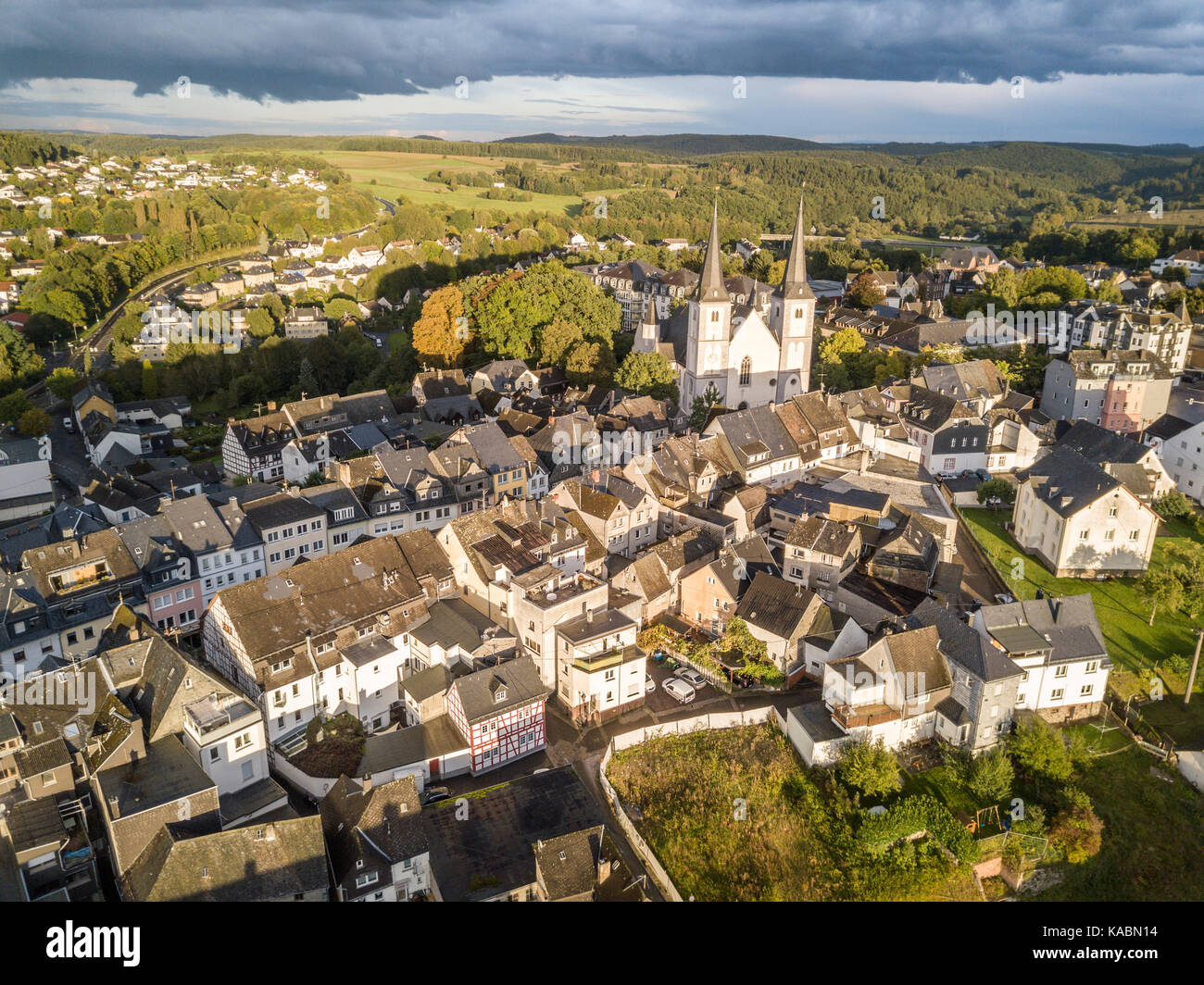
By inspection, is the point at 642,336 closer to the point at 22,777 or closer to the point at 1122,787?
the point at 1122,787

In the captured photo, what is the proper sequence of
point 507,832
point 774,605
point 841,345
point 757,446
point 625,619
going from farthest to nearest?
point 841,345
point 757,446
point 774,605
point 625,619
point 507,832

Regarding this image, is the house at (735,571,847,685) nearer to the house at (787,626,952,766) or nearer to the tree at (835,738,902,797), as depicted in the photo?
the house at (787,626,952,766)

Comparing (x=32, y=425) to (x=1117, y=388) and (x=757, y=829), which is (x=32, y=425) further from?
(x=1117, y=388)

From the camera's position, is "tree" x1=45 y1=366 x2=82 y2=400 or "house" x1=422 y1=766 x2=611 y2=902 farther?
"tree" x1=45 y1=366 x2=82 y2=400

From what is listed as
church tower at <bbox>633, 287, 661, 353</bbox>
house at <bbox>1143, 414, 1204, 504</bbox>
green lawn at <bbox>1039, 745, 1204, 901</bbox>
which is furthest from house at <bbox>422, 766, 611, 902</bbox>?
church tower at <bbox>633, 287, 661, 353</bbox>

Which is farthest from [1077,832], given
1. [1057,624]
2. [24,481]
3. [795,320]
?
[24,481]

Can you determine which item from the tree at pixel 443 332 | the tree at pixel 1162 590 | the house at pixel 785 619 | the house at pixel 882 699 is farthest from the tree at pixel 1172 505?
the tree at pixel 443 332

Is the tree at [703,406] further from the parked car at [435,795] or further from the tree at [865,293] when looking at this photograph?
the tree at [865,293]
